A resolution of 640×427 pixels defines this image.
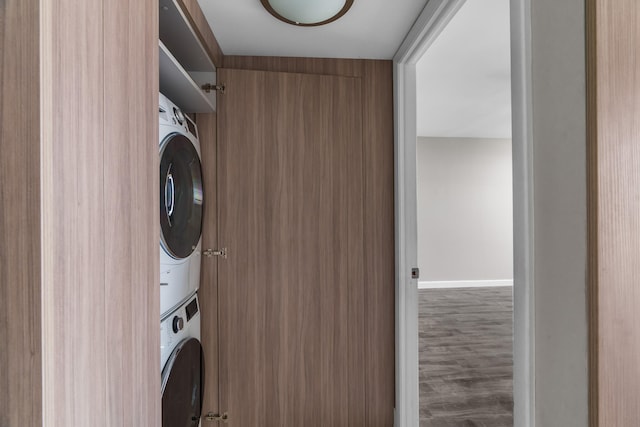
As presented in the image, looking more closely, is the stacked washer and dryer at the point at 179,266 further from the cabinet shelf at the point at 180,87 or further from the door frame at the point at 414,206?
the door frame at the point at 414,206

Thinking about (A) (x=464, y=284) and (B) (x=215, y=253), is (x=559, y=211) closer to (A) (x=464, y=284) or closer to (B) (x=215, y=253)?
(B) (x=215, y=253)

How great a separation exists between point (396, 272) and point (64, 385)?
67.5 inches

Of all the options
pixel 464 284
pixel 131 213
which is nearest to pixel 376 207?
pixel 131 213

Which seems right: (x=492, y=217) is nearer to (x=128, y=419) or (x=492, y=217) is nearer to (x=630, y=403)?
(x=630, y=403)

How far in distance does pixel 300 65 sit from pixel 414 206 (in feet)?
3.70

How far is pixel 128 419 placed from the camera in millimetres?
759

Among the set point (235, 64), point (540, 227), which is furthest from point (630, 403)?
point (235, 64)

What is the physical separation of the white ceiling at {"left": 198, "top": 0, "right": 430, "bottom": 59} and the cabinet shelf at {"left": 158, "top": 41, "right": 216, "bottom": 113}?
0.28m

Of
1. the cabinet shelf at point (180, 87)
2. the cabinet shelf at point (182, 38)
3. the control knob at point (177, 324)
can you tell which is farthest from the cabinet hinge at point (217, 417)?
the cabinet shelf at point (182, 38)

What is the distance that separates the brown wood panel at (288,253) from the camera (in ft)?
6.07

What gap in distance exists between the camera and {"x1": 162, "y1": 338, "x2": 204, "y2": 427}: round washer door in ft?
4.00

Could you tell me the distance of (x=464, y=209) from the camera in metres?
5.88

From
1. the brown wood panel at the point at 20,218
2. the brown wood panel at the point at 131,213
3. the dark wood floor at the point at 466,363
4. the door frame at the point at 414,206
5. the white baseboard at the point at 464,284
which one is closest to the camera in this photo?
the brown wood panel at the point at 20,218

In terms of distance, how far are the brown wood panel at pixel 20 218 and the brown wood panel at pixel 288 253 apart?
4.48 feet
